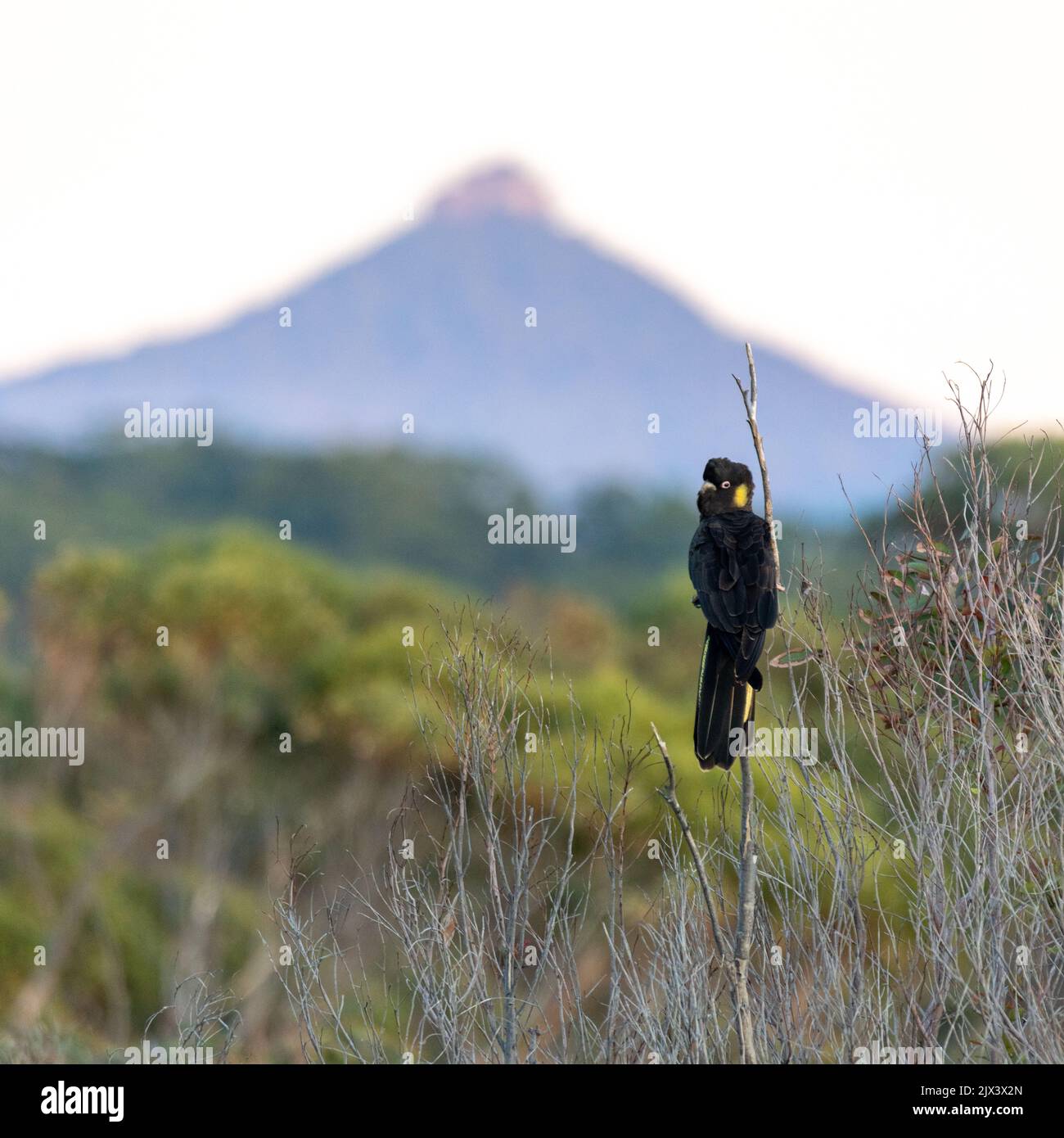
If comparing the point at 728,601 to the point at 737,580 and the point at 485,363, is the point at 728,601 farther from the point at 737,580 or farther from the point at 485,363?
the point at 485,363

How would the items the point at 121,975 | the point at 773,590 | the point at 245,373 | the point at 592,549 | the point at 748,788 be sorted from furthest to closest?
the point at 245,373, the point at 592,549, the point at 121,975, the point at 773,590, the point at 748,788

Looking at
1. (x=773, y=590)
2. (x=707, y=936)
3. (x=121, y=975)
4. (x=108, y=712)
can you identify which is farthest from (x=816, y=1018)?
(x=108, y=712)

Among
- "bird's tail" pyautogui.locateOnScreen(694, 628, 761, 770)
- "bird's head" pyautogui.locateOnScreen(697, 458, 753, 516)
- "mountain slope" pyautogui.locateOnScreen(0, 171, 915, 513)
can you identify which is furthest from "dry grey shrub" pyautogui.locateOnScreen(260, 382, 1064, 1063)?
"mountain slope" pyautogui.locateOnScreen(0, 171, 915, 513)

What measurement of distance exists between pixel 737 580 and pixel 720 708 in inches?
19.5

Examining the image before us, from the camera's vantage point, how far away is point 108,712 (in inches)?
1345

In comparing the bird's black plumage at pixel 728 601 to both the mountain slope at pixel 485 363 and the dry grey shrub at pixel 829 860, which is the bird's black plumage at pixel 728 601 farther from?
the mountain slope at pixel 485 363

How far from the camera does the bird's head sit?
16.6 feet

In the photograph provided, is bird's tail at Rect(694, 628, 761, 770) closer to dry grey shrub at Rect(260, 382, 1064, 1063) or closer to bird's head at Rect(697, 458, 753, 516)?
dry grey shrub at Rect(260, 382, 1064, 1063)

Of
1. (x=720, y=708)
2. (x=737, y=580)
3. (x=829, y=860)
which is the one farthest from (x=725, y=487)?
(x=829, y=860)

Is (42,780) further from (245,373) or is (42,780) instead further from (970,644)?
(245,373)

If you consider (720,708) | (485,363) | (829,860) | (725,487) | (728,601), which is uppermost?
(485,363)

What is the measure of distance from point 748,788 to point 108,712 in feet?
105

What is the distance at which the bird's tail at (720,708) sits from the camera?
452 centimetres

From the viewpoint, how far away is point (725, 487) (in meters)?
5.07
